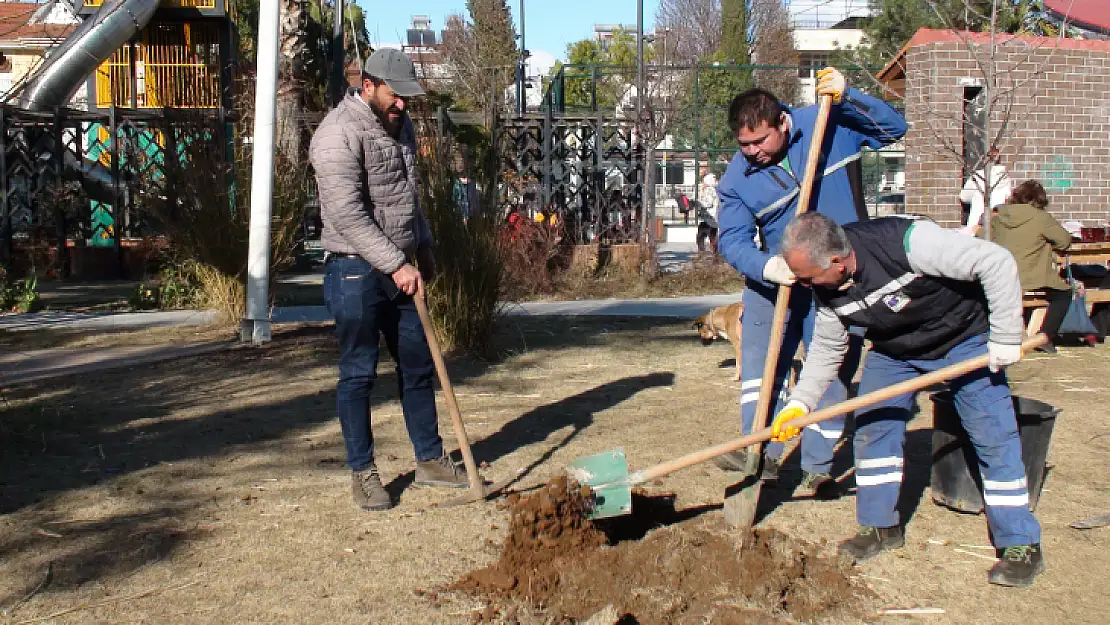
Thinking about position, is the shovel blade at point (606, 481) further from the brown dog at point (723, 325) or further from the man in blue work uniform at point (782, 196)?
the brown dog at point (723, 325)

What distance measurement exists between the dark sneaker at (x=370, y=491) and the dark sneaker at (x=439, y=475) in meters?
0.28

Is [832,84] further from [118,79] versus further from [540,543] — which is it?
[118,79]

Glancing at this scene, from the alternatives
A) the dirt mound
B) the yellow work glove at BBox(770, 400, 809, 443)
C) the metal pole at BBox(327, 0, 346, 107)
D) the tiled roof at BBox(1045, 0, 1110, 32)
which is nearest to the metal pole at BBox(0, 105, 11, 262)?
the metal pole at BBox(327, 0, 346, 107)

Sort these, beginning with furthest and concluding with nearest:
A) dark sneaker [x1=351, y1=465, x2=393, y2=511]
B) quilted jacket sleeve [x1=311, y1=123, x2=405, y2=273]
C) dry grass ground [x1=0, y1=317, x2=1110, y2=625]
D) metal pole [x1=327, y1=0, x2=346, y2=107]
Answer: metal pole [x1=327, y1=0, x2=346, y2=107] < dark sneaker [x1=351, y1=465, x2=393, y2=511] < quilted jacket sleeve [x1=311, y1=123, x2=405, y2=273] < dry grass ground [x1=0, y1=317, x2=1110, y2=625]

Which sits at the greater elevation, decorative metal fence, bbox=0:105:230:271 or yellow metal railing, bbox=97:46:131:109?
yellow metal railing, bbox=97:46:131:109

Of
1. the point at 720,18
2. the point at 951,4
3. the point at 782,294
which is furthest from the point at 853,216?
the point at 720,18

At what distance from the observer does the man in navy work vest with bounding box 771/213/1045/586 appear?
3828 millimetres

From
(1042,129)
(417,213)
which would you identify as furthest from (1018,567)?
(1042,129)

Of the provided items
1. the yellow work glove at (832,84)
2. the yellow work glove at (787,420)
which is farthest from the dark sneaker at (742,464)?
the yellow work glove at (832,84)

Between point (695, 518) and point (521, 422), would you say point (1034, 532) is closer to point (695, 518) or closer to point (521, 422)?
point (695, 518)

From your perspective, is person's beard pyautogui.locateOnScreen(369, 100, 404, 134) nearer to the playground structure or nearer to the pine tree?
the playground structure

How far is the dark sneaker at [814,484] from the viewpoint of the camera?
16.8 ft

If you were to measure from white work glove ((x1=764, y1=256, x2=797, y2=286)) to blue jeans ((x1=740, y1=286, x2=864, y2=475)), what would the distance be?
472 mm

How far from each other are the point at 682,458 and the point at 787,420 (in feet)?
1.45
